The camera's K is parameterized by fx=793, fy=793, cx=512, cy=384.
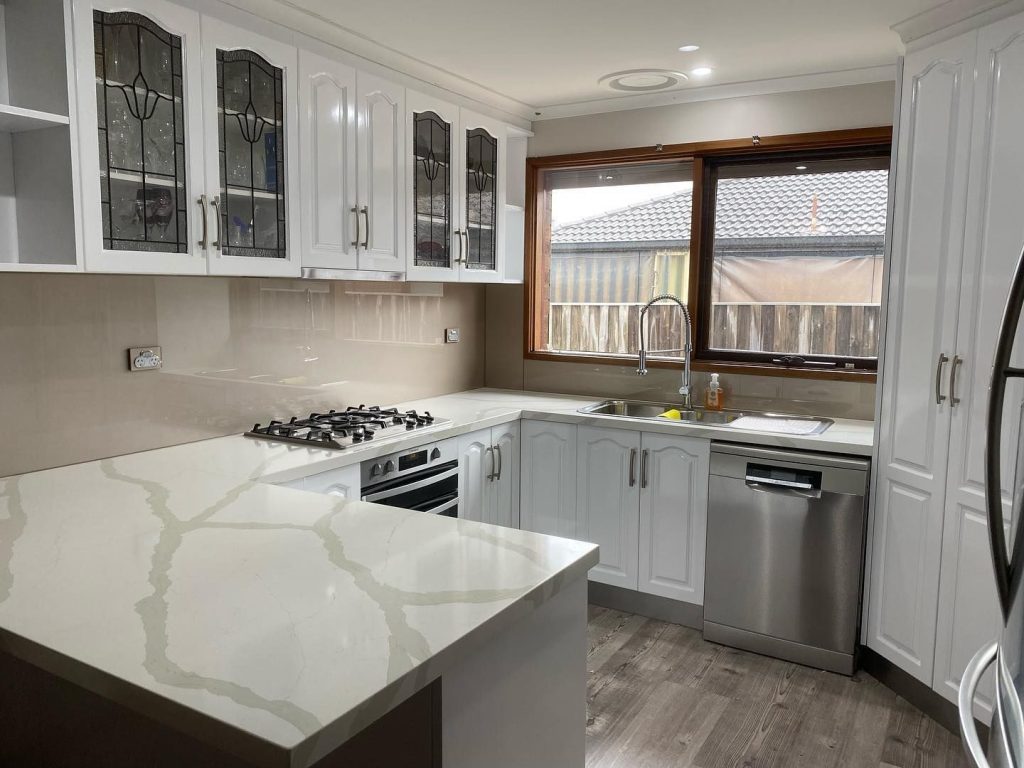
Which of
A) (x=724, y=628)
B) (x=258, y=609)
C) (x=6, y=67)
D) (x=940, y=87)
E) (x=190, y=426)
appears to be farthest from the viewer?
(x=724, y=628)

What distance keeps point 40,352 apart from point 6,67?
0.80 metres

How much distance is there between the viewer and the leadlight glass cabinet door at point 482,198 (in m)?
3.71

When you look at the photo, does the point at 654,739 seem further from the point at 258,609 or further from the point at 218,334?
the point at 218,334

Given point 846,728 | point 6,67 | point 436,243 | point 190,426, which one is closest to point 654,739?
point 846,728

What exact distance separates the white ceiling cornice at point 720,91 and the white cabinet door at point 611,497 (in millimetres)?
1624

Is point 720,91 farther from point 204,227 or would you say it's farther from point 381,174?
point 204,227

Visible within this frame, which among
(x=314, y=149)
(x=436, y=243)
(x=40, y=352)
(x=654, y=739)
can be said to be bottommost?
(x=654, y=739)

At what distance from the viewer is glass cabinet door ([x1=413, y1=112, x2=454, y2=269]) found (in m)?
3.40

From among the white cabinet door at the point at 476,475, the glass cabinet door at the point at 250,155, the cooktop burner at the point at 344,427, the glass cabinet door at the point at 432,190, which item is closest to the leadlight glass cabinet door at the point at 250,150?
the glass cabinet door at the point at 250,155

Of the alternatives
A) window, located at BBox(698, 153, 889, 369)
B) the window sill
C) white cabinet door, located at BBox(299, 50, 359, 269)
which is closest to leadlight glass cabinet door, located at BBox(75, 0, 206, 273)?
white cabinet door, located at BBox(299, 50, 359, 269)

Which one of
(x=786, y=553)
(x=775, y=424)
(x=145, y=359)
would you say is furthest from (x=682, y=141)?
(x=145, y=359)

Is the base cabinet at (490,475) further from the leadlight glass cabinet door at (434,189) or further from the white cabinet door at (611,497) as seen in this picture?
the leadlight glass cabinet door at (434,189)

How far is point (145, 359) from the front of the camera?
2666 millimetres

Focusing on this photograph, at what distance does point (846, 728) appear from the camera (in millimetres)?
2660
